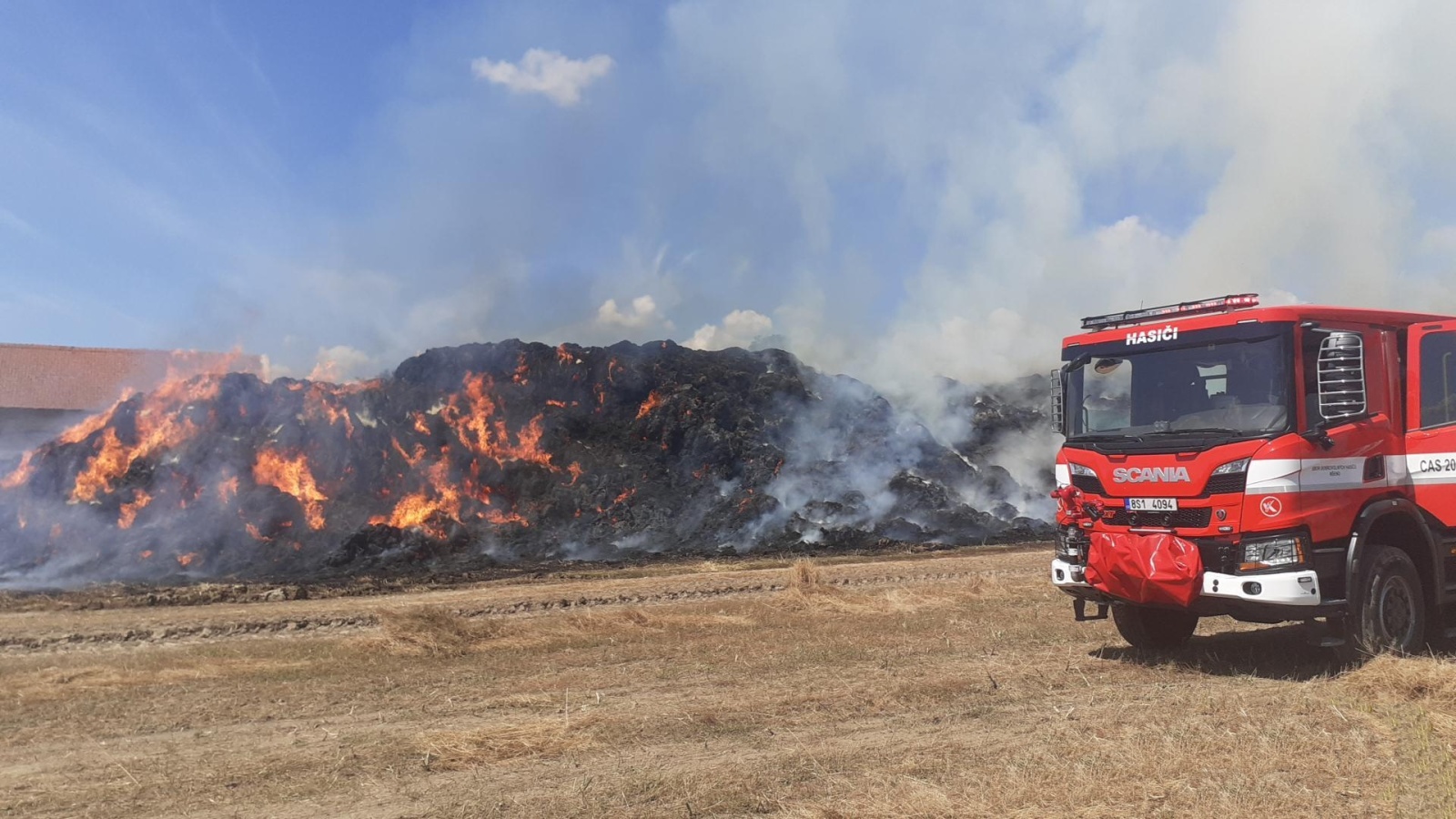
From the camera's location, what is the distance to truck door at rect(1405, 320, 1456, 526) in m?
8.81

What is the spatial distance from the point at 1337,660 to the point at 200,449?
3066cm

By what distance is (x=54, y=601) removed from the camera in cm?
1902

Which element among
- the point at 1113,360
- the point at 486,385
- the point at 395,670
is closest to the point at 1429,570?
the point at 1113,360

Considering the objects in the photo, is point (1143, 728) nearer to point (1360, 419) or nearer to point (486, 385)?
point (1360, 419)

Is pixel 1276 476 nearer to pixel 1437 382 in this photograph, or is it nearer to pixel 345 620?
pixel 1437 382

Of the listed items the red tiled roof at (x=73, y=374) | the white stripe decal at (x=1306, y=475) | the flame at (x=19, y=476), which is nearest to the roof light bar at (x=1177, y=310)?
the white stripe decal at (x=1306, y=475)

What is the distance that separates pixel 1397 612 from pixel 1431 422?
1.80 meters

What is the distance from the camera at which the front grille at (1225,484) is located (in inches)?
314

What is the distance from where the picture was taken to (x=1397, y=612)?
8656mm

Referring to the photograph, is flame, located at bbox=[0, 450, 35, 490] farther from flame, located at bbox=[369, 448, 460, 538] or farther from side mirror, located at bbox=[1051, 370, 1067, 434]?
side mirror, located at bbox=[1051, 370, 1067, 434]

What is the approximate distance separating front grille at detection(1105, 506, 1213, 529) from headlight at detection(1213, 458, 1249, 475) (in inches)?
13.3

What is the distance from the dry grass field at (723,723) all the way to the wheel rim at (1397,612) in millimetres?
341

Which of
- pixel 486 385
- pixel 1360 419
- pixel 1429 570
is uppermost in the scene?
pixel 486 385

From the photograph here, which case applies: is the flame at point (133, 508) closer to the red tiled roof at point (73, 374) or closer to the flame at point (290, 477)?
the flame at point (290, 477)
